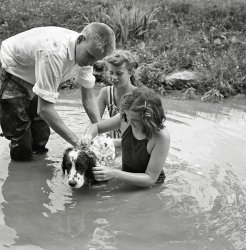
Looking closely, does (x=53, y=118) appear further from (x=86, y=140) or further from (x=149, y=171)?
(x=149, y=171)

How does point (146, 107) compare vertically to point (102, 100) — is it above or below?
above

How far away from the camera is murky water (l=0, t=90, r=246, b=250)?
4.25 meters

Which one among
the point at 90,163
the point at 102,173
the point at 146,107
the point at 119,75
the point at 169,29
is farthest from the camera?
the point at 169,29

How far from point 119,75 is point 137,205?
1755mm

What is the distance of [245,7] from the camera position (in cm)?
1258

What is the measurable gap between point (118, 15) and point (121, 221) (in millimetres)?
7678

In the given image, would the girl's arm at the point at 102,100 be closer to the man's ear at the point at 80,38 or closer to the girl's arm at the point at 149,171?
the man's ear at the point at 80,38

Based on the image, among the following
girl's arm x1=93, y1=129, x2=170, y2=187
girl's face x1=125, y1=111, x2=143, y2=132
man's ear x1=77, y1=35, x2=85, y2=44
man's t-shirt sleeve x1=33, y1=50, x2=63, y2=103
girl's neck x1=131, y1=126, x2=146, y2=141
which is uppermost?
man's ear x1=77, y1=35, x2=85, y2=44

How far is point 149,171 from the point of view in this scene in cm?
505

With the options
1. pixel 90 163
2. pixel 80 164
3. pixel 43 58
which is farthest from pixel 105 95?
pixel 80 164

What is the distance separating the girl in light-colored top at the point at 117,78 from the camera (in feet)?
19.5

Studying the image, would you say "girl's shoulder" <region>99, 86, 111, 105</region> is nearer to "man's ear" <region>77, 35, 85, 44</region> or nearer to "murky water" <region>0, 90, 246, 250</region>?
"murky water" <region>0, 90, 246, 250</region>

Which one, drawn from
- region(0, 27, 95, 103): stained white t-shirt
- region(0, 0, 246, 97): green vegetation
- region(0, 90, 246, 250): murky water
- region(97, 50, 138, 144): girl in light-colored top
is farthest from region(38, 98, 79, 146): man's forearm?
region(0, 0, 246, 97): green vegetation

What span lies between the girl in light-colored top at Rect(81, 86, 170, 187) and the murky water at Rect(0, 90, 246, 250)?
0.24 metres
